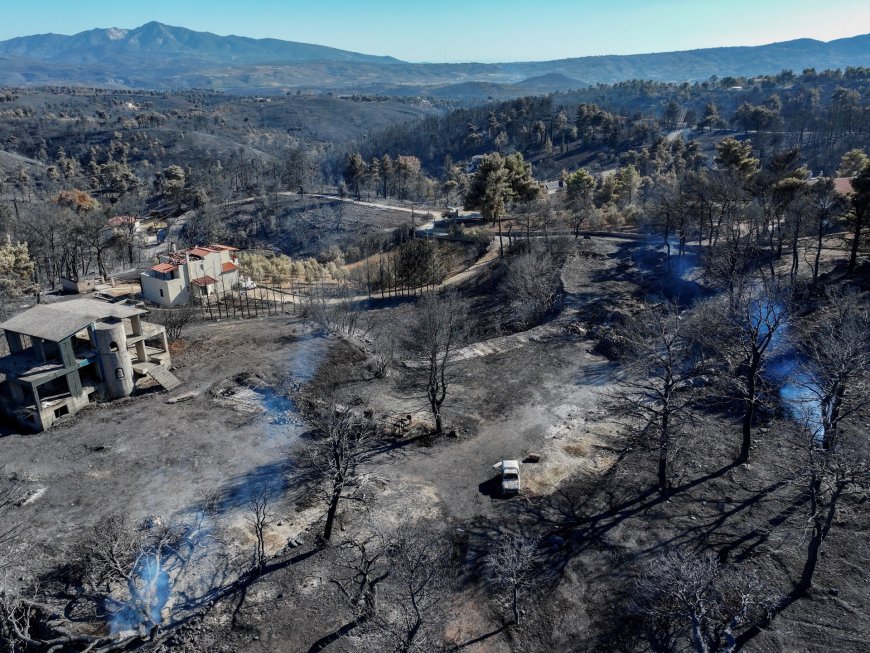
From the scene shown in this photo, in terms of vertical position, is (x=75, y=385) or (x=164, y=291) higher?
(x=75, y=385)

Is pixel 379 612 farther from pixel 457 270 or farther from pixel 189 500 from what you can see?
pixel 457 270

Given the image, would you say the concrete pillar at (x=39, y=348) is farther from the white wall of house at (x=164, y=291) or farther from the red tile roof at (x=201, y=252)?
the red tile roof at (x=201, y=252)

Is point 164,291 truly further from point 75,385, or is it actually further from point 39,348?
point 75,385

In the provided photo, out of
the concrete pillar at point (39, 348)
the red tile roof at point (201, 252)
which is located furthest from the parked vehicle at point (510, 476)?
the red tile roof at point (201, 252)

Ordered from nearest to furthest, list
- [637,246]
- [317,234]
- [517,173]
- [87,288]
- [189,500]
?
1. [189,500]
2. [87,288]
3. [637,246]
4. [517,173]
5. [317,234]

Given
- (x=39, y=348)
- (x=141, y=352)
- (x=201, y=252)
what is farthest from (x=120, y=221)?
(x=39, y=348)

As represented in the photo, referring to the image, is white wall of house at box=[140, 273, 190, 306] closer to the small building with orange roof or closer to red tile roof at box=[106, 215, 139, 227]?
the small building with orange roof

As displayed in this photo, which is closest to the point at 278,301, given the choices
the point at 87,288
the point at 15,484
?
the point at 87,288

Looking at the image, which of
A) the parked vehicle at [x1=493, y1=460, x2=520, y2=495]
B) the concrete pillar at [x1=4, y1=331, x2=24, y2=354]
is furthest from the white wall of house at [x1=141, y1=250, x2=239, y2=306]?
the parked vehicle at [x1=493, y1=460, x2=520, y2=495]
